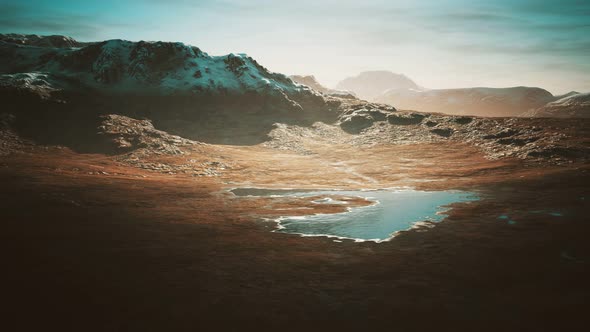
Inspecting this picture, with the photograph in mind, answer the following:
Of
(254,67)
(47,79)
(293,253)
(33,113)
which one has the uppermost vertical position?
(254,67)

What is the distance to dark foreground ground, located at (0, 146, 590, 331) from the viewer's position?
10.8 meters

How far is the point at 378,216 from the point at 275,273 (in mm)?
16086

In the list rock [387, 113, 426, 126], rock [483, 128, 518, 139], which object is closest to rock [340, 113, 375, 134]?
rock [387, 113, 426, 126]

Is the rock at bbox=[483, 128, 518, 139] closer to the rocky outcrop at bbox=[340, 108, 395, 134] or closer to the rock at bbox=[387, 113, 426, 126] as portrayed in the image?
the rock at bbox=[387, 113, 426, 126]

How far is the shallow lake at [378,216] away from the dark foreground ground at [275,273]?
1.99 m

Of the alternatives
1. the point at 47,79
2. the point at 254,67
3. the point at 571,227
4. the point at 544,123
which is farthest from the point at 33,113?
the point at 544,123

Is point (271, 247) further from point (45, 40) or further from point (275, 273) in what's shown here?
point (45, 40)

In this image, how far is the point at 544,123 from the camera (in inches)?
3607

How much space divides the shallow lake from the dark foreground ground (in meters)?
1.99

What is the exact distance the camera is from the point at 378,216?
2853 centimetres

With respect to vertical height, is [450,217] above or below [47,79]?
below

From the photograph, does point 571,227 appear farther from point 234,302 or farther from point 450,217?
point 234,302

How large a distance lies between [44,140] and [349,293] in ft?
312

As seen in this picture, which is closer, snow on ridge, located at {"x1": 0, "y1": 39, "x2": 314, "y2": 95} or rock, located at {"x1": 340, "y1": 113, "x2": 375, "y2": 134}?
rock, located at {"x1": 340, "y1": 113, "x2": 375, "y2": 134}
